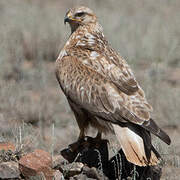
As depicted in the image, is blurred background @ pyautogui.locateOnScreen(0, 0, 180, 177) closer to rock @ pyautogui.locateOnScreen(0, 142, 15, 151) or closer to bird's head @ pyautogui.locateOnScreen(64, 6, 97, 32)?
rock @ pyautogui.locateOnScreen(0, 142, 15, 151)

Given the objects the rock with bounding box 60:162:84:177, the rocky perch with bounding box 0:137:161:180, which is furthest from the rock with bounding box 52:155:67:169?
the rock with bounding box 60:162:84:177

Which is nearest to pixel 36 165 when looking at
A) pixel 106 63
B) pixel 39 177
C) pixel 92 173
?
pixel 39 177

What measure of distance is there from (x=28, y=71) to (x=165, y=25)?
175 inches

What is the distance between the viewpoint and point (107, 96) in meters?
5.01

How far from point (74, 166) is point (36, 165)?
1.22 ft

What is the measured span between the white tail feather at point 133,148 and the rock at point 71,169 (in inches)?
20.6

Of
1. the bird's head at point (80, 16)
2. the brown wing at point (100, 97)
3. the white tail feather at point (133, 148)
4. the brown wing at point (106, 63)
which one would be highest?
the bird's head at point (80, 16)

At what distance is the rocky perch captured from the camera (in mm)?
4883

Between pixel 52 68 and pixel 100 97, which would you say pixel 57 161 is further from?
pixel 52 68

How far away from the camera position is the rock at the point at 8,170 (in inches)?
190

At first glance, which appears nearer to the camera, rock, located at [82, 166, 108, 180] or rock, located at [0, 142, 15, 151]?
rock, located at [82, 166, 108, 180]

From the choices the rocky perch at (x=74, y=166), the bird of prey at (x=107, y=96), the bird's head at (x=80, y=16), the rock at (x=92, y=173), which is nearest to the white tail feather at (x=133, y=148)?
the bird of prey at (x=107, y=96)

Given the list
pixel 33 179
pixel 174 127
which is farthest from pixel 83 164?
pixel 174 127

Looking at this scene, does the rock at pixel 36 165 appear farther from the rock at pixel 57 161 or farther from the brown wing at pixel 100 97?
the brown wing at pixel 100 97
